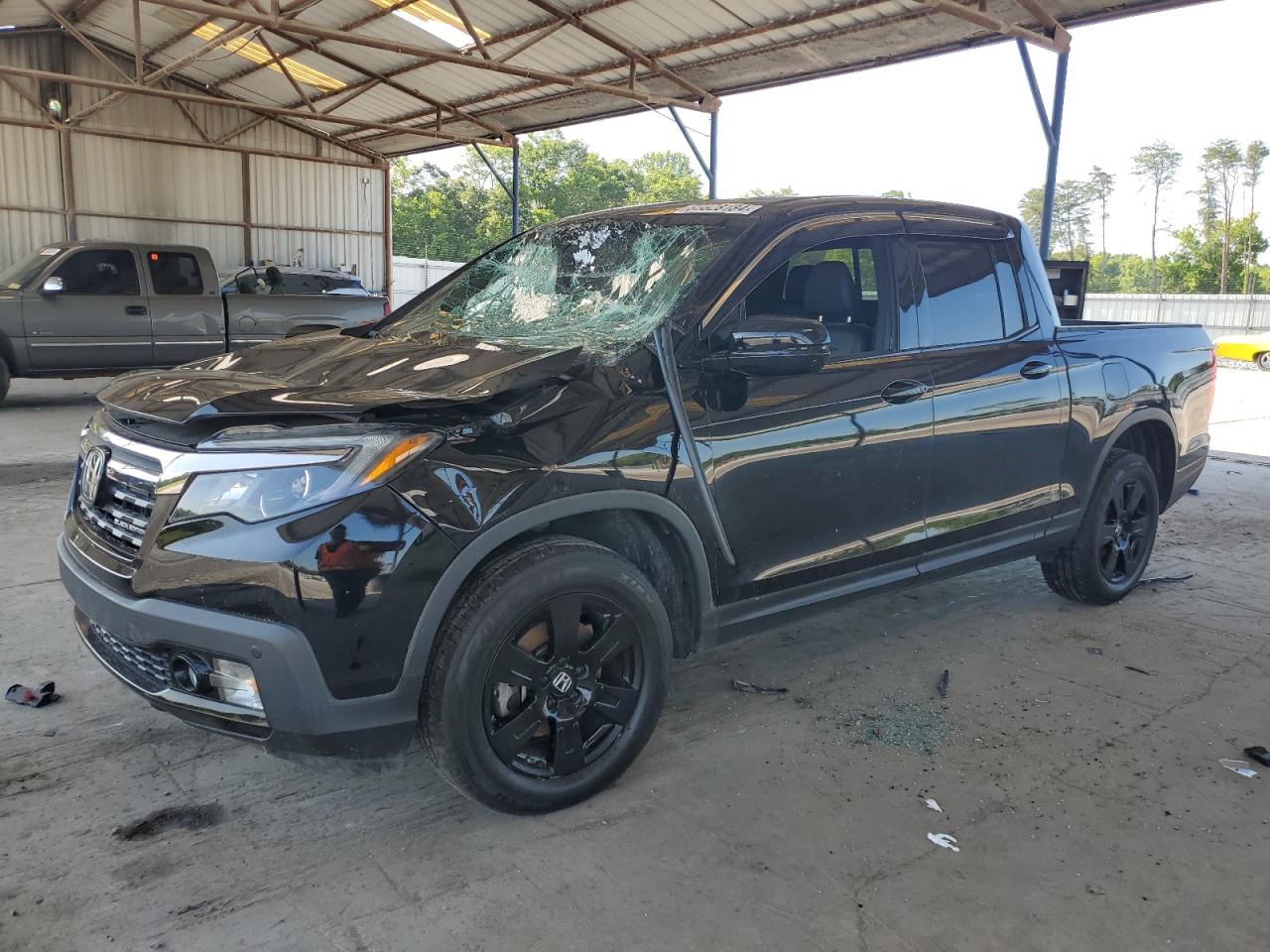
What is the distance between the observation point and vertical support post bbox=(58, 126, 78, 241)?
16.7 m

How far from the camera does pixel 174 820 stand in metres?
2.74

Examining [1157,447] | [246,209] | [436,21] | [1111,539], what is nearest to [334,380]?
[1111,539]

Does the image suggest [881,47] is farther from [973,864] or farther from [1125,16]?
[973,864]

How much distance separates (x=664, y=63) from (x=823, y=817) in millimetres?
11592

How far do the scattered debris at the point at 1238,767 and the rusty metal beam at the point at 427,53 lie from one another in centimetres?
1037

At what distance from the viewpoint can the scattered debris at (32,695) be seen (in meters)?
3.43

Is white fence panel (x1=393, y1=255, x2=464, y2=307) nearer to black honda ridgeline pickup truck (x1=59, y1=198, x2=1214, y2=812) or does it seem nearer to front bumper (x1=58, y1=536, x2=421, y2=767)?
black honda ridgeline pickup truck (x1=59, y1=198, x2=1214, y2=812)

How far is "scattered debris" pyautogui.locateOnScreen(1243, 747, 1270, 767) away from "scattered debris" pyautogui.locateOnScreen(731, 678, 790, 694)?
157 centimetres

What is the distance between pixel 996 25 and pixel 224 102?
441 inches

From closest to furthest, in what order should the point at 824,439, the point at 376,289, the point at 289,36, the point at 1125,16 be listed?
the point at 824,439
the point at 1125,16
the point at 289,36
the point at 376,289

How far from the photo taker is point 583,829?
2.75m

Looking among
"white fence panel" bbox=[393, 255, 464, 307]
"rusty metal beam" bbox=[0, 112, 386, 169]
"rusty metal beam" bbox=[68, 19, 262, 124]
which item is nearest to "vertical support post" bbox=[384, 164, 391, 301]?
"rusty metal beam" bbox=[0, 112, 386, 169]

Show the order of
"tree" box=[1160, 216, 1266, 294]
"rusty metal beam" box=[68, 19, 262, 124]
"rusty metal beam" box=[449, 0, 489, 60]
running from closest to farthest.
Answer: "rusty metal beam" box=[449, 0, 489, 60] → "rusty metal beam" box=[68, 19, 262, 124] → "tree" box=[1160, 216, 1266, 294]

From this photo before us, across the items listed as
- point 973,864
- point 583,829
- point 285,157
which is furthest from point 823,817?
point 285,157
